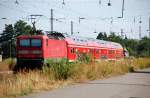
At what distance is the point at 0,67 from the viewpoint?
39.2 m

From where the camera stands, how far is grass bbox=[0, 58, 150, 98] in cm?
1473

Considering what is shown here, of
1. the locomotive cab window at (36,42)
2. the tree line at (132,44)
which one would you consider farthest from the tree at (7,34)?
the locomotive cab window at (36,42)

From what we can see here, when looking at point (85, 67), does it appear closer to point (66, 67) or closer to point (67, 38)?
point (66, 67)

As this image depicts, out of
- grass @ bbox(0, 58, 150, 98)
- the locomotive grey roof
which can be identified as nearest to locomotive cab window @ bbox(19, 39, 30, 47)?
the locomotive grey roof

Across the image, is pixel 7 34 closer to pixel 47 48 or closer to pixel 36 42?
pixel 36 42

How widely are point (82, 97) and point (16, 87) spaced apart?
3.09 m

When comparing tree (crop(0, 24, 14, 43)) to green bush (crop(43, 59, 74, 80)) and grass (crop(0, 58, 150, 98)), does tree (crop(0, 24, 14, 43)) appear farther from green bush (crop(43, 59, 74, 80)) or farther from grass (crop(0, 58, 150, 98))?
green bush (crop(43, 59, 74, 80))

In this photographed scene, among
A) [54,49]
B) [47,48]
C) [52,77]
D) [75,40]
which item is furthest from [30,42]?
[52,77]

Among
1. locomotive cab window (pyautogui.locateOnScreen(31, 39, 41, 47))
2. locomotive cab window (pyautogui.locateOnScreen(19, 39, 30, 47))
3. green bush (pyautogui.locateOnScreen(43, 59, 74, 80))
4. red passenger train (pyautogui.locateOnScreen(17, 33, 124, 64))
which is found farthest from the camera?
locomotive cab window (pyautogui.locateOnScreen(19, 39, 30, 47))

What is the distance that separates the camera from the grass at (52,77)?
14.7 metres

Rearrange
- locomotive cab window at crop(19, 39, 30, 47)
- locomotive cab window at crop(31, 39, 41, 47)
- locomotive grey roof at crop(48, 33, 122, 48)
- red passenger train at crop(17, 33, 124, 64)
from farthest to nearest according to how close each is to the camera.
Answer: locomotive grey roof at crop(48, 33, 122, 48) < locomotive cab window at crop(19, 39, 30, 47) < locomotive cab window at crop(31, 39, 41, 47) < red passenger train at crop(17, 33, 124, 64)

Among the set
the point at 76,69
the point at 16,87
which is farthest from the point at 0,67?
the point at 16,87

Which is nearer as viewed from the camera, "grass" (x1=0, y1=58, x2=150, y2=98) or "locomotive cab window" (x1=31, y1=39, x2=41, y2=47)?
"grass" (x1=0, y1=58, x2=150, y2=98)

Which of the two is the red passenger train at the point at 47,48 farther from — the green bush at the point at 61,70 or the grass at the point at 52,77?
the green bush at the point at 61,70
